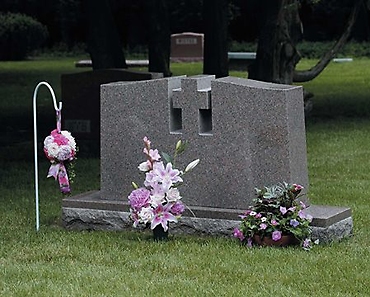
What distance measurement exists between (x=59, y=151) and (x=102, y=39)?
39.1 feet

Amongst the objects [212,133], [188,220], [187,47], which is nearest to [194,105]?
[212,133]

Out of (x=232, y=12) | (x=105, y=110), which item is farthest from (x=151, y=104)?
(x=232, y=12)

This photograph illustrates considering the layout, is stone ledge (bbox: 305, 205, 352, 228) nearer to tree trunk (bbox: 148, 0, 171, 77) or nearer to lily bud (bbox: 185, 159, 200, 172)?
lily bud (bbox: 185, 159, 200, 172)

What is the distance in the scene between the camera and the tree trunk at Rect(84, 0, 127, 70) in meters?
20.2

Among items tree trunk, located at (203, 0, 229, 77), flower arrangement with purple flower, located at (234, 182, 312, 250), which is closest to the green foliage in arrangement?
tree trunk, located at (203, 0, 229, 77)

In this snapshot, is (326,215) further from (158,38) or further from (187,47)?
(187,47)

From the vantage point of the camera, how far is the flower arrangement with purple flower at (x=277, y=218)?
784cm

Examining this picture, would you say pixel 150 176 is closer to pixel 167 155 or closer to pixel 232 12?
pixel 167 155

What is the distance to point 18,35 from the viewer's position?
40906mm

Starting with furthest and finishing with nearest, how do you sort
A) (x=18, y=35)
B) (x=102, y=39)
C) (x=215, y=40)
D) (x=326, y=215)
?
(x=18, y=35) → (x=215, y=40) → (x=102, y=39) → (x=326, y=215)

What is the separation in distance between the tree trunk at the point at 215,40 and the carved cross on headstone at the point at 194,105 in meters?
13.3

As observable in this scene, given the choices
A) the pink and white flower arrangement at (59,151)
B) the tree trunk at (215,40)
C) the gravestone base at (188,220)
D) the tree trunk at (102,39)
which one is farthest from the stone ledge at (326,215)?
the tree trunk at (215,40)

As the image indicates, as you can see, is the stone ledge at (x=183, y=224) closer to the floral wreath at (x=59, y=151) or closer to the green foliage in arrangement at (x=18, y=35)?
the floral wreath at (x=59, y=151)

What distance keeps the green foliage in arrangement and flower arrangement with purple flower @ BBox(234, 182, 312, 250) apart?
3221 centimetres
